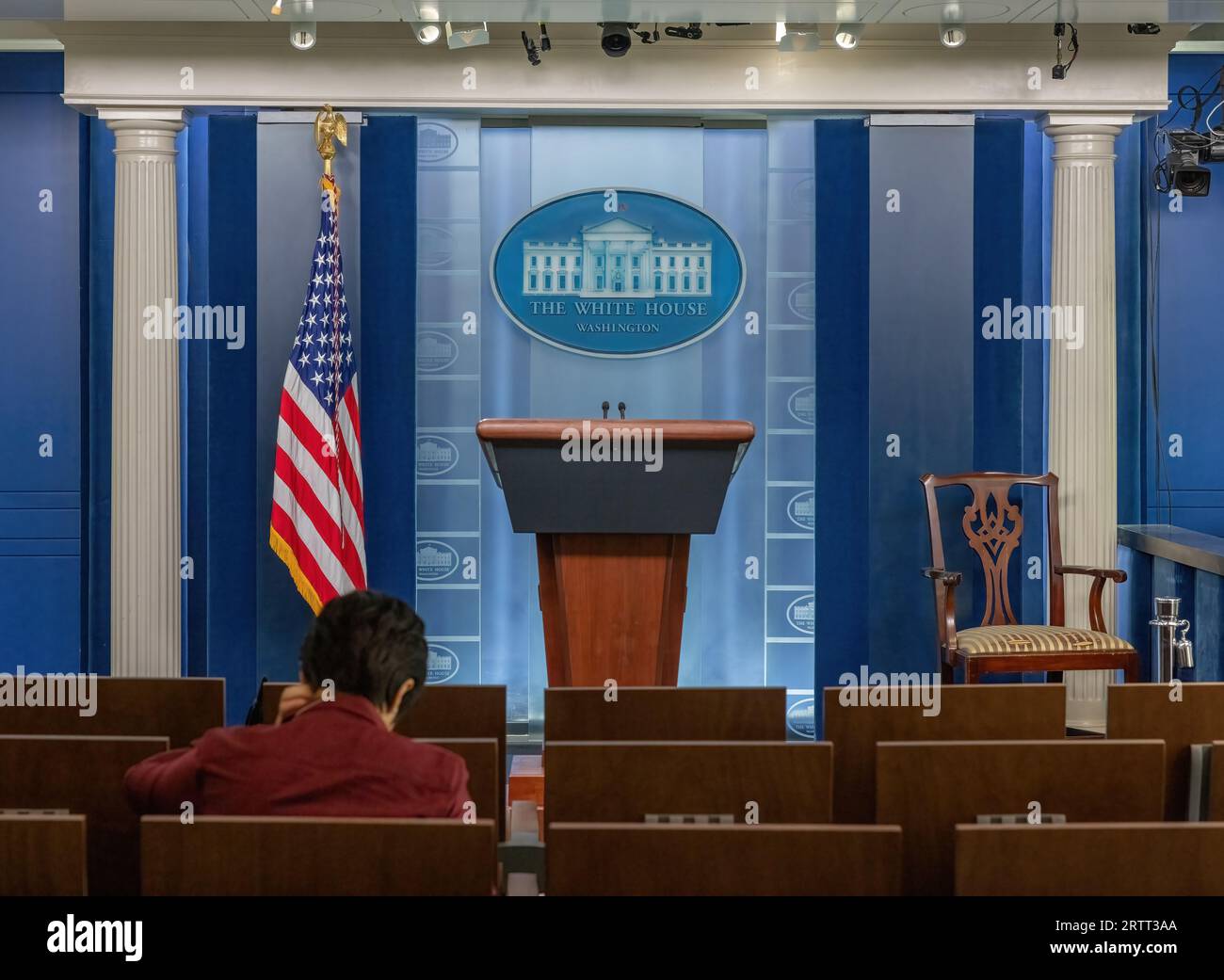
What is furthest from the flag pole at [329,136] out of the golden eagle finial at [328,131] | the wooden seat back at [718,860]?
the wooden seat back at [718,860]

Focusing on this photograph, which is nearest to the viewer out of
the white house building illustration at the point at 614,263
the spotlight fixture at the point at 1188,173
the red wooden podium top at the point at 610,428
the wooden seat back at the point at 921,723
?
the wooden seat back at the point at 921,723

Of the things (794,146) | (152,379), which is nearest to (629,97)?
(794,146)

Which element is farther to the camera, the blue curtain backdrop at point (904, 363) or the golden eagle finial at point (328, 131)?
the blue curtain backdrop at point (904, 363)

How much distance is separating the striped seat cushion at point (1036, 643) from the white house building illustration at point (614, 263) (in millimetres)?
1951

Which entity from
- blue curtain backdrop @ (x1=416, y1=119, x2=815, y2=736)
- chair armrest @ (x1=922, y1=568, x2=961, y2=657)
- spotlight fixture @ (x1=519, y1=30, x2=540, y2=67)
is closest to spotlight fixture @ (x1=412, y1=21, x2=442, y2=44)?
spotlight fixture @ (x1=519, y1=30, x2=540, y2=67)

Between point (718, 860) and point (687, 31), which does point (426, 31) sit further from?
point (718, 860)

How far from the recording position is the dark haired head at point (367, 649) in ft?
6.80

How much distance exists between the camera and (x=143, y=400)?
5.32 meters

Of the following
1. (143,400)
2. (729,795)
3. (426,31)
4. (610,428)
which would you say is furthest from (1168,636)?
(143,400)

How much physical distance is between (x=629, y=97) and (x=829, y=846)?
4077 mm

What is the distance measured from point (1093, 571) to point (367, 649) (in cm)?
372

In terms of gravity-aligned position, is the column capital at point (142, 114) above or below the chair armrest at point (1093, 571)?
above

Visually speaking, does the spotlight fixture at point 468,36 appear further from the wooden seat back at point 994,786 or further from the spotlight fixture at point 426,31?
the wooden seat back at point 994,786
